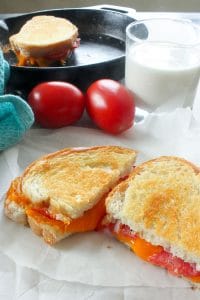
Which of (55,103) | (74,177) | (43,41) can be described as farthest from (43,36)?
(74,177)

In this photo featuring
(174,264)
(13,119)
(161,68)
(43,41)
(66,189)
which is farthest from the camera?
(43,41)

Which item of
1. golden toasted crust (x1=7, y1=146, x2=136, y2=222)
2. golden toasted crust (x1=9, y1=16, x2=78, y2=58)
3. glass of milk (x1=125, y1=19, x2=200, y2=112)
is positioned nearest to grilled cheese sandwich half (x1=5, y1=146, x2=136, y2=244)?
golden toasted crust (x1=7, y1=146, x2=136, y2=222)

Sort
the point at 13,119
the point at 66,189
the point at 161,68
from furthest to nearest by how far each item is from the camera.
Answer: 1. the point at 161,68
2. the point at 13,119
3. the point at 66,189

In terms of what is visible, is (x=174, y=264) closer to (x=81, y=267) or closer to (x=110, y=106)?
(x=81, y=267)

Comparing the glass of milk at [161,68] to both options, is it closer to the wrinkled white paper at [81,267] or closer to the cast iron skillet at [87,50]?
the cast iron skillet at [87,50]

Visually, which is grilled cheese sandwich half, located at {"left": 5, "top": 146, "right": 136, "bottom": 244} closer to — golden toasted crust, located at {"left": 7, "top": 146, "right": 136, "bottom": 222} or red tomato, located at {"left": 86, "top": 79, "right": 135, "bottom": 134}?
golden toasted crust, located at {"left": 7, "top": 146, "right": 136, "bottom": 222}

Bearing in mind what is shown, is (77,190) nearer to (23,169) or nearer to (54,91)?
(23,169)

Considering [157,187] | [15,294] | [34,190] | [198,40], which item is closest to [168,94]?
[198,40]
